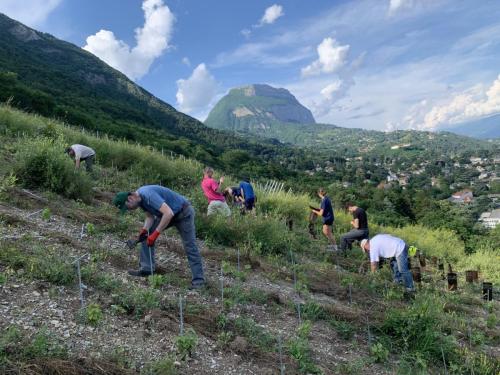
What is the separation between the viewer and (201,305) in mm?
4266

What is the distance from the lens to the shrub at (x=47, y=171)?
266 inches

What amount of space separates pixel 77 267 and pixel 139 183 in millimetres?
5642

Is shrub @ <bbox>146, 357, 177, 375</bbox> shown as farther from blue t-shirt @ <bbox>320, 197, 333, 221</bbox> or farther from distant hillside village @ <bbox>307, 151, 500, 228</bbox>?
distant hillside village @ <bbox>307, 151, 500, 228</bbox>

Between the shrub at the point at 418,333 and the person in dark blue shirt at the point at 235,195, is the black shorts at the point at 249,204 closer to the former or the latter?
the person in dark blue shirt at the point at 235,195

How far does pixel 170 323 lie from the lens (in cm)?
373

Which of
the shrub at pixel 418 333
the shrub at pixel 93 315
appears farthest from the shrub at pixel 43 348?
the shrub at pixel 418 333

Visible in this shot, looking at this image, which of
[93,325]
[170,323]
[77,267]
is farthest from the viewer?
[77,267]

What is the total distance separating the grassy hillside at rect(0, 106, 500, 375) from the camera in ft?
10.6

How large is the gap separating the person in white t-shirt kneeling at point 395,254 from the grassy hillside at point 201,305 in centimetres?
28

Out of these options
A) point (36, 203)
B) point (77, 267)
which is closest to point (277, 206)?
point (36, 203)

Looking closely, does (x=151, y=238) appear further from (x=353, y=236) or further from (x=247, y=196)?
(x=353, y=236)

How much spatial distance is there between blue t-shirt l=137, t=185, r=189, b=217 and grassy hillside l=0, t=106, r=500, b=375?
83 cm

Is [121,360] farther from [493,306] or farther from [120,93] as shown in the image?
[120,93]

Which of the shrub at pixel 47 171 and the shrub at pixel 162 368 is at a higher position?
the shrub at pixel 47 171
